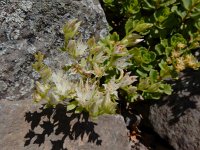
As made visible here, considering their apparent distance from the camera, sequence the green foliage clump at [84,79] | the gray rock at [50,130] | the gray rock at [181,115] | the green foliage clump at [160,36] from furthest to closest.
Result: the gray rock at [181,115] < the green foliage clump at [160,36] < the gray rock at [50,130] < the green foliage clump at [84,79]

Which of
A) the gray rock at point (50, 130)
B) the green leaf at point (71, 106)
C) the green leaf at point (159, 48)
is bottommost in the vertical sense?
the gray rock at point (50, 130)

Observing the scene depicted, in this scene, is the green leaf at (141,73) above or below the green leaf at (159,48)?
below

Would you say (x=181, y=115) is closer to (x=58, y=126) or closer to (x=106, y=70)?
(x=106, y=70)

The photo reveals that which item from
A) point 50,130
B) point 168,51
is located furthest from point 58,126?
point 168,51

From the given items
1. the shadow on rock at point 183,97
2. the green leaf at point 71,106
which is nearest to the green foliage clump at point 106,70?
the green leaf at point 71,106

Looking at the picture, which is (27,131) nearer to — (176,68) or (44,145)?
A: (44,145)

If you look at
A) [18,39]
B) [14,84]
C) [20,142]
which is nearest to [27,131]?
[20,142]

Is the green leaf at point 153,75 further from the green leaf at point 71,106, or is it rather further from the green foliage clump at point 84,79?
the green leaf at point 71,106

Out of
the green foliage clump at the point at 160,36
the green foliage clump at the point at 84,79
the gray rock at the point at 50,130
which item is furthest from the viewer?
the green foliage clump at the point at 160,36
